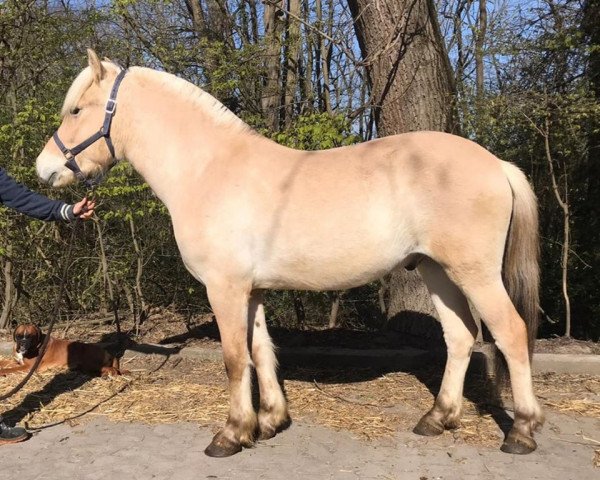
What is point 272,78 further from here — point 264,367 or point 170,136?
point 264,367

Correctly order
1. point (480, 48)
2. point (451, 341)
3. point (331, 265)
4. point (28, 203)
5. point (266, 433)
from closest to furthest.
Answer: point (331, 265) → point (28, 203) → point (266, 433) → point (451, 341) → point (480, 48)

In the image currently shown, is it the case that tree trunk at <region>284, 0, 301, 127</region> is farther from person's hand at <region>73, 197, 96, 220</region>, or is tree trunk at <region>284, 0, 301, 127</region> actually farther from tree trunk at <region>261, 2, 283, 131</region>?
person's hand at <region>73, 197, 96, 220</region>

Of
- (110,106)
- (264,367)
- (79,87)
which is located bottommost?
(264,367)

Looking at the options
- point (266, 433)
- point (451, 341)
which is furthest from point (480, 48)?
point (266, 433)

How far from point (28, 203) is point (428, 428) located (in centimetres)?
282

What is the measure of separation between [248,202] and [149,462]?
1582 millimetres

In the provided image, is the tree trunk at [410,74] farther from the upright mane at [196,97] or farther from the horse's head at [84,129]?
the horse's head at [84,129]

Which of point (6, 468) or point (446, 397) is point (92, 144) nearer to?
point (6, 468)

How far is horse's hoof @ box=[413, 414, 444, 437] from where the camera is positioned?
346 centimetres

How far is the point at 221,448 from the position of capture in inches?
127

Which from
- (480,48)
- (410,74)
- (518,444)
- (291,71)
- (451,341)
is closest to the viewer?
(518,444)

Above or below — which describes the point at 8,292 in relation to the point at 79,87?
below

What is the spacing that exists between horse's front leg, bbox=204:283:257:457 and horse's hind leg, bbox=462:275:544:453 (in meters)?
1.32

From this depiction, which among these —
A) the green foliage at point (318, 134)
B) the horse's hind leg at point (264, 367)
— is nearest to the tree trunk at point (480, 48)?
the green foliage at point (318, 134)
